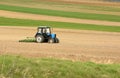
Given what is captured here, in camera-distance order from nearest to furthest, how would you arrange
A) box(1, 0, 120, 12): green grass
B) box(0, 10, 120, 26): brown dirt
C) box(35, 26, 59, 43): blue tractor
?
box(35, 26, 59, 43): blue tractor → box(0, 10, 120, 26): brown dirt → box(1, 0, 120, 12): green grass

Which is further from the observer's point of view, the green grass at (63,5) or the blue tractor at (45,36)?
the green grass at (63,5)

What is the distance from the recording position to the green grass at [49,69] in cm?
1254

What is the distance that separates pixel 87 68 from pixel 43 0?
8213 cm

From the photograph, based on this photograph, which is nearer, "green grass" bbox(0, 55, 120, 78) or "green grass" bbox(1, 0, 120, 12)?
"green grass" bbox(0, 55, 120, 78)

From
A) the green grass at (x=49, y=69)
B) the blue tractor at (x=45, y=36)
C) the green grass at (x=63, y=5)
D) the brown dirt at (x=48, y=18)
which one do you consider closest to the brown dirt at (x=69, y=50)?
the blue tractor at (x=45, y=36)

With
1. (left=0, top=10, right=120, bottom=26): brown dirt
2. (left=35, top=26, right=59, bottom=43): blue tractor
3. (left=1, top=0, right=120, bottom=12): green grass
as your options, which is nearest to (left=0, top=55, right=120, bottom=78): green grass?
(left=35, top=26, right=59, bottom=43): blue tractor

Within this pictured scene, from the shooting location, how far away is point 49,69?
13.2 metres

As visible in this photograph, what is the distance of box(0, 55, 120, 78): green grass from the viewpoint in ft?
41.1

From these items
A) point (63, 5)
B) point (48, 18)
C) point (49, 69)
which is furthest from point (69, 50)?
point (63, 5)

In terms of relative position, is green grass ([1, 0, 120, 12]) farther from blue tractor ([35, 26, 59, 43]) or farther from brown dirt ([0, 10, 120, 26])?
blue tractor ([35, 26, 59, 43])

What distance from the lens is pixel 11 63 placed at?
13117mm

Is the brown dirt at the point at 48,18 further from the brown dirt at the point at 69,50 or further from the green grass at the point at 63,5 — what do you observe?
the brown dirt at the point at 69,50

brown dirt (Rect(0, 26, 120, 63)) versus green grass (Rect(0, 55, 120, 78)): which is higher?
green grass (Rect(0, 55, 120, 78))

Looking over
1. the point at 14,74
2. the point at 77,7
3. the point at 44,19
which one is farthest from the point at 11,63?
the point at 77,7
